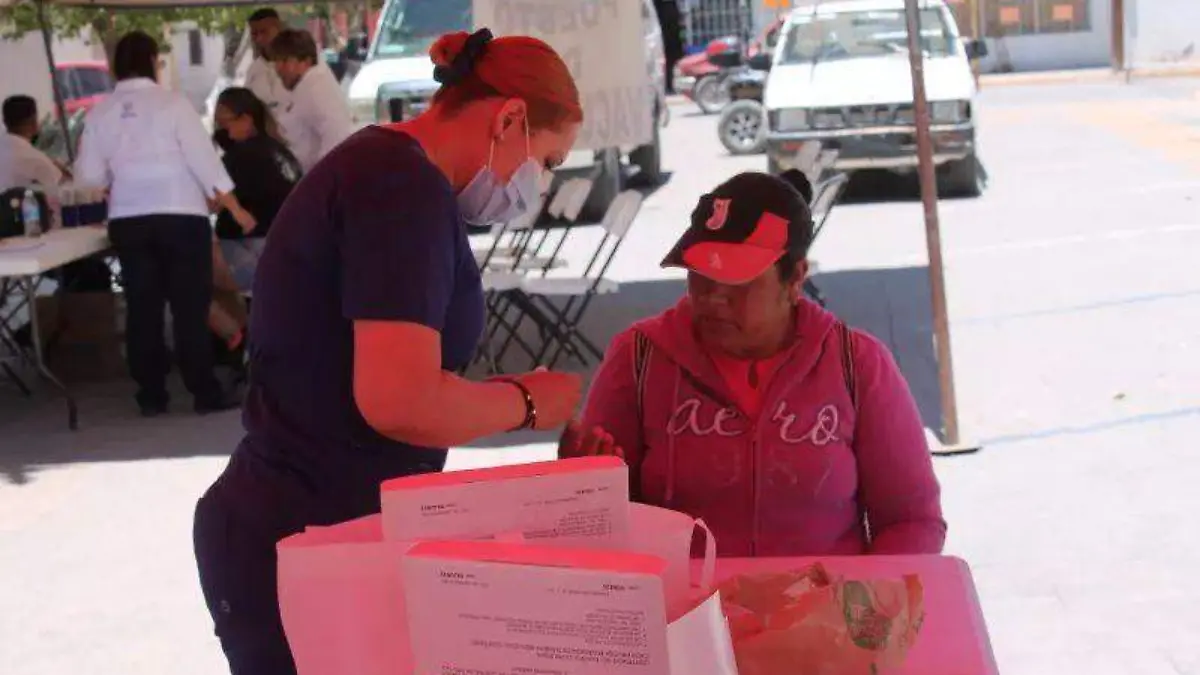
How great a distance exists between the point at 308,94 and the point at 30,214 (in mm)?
1776

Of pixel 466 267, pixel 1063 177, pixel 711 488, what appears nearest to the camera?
pixel 466 267

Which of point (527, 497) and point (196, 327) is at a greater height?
point (527, 497)

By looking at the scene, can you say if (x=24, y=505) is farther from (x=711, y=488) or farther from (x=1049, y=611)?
(x=711, y=488)

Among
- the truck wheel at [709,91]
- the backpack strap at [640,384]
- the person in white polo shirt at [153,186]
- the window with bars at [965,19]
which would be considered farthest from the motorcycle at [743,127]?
the backpack strap at [640,384]

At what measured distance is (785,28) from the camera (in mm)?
17359

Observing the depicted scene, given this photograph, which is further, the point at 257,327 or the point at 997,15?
the point at 997,15

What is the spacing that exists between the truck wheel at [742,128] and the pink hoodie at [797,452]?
18773mm

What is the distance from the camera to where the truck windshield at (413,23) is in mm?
16594

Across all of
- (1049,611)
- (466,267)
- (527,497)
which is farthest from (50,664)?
(527,497)

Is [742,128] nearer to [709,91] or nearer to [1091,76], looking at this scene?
[709,91]

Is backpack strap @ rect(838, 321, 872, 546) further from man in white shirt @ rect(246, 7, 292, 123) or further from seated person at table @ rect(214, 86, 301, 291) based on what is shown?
man in white shirt @ rect(246, 7, 292, 123)

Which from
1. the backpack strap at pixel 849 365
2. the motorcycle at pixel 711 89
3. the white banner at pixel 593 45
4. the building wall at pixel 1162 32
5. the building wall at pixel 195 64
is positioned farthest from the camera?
the building wall at pixel 195 64

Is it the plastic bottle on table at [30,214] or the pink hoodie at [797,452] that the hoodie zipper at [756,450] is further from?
the plastic bottle on table at [30,214]

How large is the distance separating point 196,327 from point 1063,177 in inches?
425
